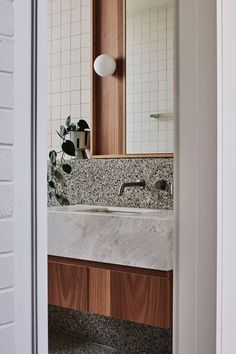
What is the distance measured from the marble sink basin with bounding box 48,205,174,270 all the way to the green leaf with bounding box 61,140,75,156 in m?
0.64

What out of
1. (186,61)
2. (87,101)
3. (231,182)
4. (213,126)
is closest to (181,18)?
(186,61)

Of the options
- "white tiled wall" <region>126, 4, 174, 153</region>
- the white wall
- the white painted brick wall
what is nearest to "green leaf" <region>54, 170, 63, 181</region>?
"white tiled wall" <region>126, 4, 174, 153</region>

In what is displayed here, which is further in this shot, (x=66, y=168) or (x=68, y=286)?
(x=66, y=168)

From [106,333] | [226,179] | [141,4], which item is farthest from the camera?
[106,333]

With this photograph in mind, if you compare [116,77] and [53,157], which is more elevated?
[116,77]

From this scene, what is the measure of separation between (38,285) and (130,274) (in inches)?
45.0

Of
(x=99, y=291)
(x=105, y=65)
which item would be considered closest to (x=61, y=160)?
(x=105, y=65)

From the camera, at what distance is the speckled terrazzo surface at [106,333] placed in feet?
8.12

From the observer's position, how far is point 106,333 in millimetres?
2650

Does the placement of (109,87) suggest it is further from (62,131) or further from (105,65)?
(62,131)

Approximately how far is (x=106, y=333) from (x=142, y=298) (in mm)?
846

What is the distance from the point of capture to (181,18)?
1612 millimetres

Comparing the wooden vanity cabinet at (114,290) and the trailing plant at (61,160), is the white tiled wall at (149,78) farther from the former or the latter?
the wooden vanity cabinet at (114,290)

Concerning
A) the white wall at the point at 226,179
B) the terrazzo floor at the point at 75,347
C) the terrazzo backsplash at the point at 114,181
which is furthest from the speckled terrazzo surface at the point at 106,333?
the white wall at the point at 226,179
